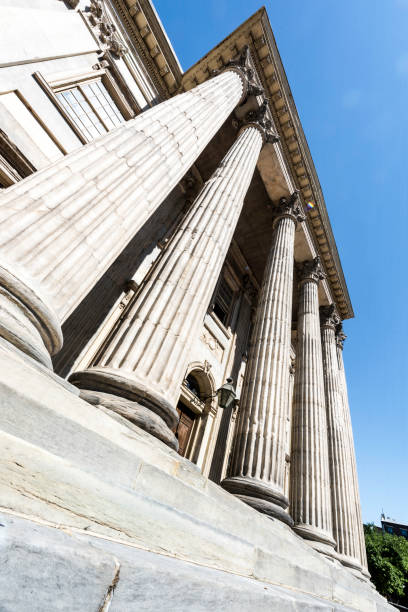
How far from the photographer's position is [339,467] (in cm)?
1024

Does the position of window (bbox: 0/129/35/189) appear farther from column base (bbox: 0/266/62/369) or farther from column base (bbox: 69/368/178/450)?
column base (bbox: 69/368/178/450)

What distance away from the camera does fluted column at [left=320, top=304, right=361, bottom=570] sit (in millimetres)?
8648

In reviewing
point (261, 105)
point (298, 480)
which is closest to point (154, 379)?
point (298, 480)

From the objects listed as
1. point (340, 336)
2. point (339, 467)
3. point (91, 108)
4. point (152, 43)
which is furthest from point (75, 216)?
point (340, 336)

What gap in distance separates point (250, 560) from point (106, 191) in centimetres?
436

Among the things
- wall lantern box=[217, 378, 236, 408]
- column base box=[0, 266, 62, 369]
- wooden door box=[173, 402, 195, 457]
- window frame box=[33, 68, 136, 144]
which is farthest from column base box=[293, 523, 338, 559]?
window frame box=[33, 68, 136, 144]

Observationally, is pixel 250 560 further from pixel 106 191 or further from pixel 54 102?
pixel 54 102

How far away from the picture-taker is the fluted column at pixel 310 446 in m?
7.21

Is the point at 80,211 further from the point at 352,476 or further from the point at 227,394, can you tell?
the point at 352,476

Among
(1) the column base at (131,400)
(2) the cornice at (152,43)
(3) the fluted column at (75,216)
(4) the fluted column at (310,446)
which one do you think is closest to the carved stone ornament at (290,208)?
(4) the fluted column at (310,446)

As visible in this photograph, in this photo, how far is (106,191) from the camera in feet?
12.8

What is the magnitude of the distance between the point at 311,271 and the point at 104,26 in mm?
11521

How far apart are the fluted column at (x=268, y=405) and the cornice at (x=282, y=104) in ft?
14.7

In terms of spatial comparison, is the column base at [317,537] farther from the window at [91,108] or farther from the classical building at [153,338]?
the window at [91,108]
